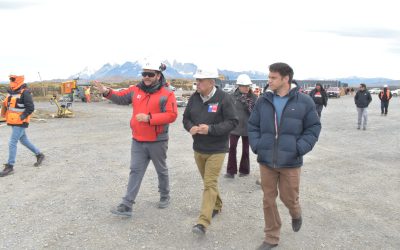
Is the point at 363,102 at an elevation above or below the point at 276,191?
above

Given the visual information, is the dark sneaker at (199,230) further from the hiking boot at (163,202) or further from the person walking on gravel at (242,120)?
the person walking on gravel at (242,120)

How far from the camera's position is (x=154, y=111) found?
16.5 ft

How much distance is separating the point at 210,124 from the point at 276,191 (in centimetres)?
116

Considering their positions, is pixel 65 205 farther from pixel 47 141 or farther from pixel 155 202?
pixel 47 141

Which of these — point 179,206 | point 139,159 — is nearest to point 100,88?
point 139,159

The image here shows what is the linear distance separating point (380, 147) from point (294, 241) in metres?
7.39

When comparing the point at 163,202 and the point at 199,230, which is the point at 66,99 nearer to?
the point at 163,202

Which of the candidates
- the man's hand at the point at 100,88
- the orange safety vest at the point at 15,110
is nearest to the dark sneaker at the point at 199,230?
the man's hand at the point at 100,88

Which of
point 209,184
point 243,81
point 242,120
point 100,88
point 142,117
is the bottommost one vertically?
point 209,184

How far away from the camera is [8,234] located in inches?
185

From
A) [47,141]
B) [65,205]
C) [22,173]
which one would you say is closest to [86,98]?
[47,141]

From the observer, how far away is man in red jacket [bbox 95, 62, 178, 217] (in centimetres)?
500

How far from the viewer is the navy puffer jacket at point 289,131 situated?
13.3 ft

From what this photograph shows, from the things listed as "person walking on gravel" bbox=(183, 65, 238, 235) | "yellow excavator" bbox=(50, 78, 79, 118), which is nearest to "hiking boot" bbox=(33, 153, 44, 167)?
"person walking on gravel" bbox=(183, 65, 238, 235)
